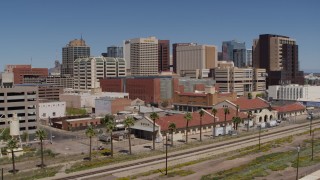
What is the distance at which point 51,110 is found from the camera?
160375mm

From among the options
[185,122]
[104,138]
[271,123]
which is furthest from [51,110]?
[271,123]

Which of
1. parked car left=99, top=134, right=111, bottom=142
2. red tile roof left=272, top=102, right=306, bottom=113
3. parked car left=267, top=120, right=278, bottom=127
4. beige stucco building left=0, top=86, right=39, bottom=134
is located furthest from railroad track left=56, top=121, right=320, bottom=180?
beige stucco building left=0, top=86, right=39, bottom=134

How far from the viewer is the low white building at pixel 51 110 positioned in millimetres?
156875

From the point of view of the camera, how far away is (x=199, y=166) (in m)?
78.9

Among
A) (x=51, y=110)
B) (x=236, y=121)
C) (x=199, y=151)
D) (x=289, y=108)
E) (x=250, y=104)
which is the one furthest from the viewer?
(x=289, y=108)

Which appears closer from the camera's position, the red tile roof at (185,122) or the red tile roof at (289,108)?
the red tile roof at (185,122)

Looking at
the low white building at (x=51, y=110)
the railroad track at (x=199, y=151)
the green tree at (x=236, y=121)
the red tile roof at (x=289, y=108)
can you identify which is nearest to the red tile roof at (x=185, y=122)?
the green tree at (x=236, y=121)

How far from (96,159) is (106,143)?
20.3 m

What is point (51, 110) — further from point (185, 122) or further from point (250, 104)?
point (250, 104)

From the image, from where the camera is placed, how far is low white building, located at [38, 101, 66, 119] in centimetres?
15688

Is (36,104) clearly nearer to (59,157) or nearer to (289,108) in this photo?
(59,157)

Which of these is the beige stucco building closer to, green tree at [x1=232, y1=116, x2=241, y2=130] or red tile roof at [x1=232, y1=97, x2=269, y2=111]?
green tree at [x1=232, y1=116, x2=241, y2=130]

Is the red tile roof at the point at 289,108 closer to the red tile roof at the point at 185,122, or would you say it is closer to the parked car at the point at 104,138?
the red tile roof at the point at 185,122

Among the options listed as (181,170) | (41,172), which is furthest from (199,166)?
(41,172)
